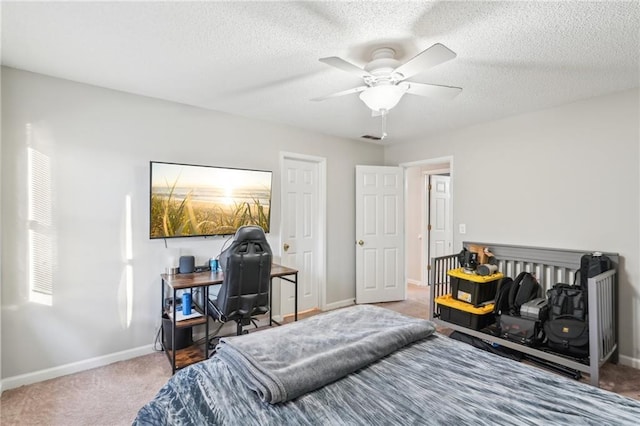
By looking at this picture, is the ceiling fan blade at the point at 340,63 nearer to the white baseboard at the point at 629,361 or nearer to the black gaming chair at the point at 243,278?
the black gaming chair at the point at 243,278

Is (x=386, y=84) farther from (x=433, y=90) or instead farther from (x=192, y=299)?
(x=192, y=299)

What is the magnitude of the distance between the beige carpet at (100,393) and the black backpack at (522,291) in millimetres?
764

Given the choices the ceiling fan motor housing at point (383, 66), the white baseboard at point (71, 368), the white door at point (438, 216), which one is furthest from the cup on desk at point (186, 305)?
the white door at point (438, 216)

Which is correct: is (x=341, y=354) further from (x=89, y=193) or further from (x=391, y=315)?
(x=89, y=193)

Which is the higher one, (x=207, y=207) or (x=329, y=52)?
(x=329, y=52)

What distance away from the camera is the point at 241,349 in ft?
4.60

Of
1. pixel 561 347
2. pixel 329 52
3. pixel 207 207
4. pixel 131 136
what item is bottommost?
pixel 561 347

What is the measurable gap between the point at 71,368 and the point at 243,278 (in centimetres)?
162

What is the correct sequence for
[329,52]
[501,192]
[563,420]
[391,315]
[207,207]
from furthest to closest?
[501,192], [207,207], [329,52], [391,315], [563,420]

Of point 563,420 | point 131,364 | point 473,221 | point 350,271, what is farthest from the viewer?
point 350,271

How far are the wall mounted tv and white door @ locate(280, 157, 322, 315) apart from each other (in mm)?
395

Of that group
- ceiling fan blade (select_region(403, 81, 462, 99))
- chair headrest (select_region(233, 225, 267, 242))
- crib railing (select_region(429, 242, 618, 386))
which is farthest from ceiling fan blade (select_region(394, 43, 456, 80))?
crib railing (select_region(429, 242, 618, 386))

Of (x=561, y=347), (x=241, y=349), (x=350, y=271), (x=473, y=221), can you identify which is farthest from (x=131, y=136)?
(x=561, y=347)

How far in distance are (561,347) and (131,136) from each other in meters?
4.24
